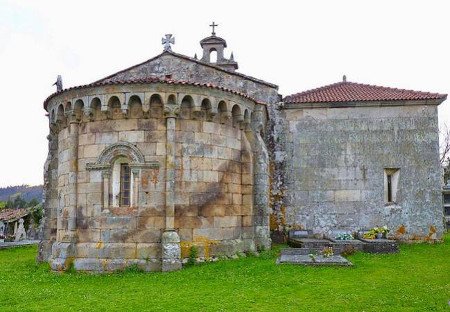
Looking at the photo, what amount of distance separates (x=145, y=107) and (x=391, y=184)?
990cm

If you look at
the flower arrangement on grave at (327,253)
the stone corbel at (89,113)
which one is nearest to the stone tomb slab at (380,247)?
the flower arrangement on grave at (327,253)

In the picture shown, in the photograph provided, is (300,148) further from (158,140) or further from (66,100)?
(66,100)

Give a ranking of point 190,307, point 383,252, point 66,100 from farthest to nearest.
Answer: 1. point 383,252
2. point 66,100
3. point 190,307

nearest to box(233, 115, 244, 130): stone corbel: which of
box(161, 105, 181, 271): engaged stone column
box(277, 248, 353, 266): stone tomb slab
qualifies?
box(161, 105, 181, 271): engaged stone column

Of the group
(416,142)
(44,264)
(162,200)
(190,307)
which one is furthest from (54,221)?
(416,142)

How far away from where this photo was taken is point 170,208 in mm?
12117

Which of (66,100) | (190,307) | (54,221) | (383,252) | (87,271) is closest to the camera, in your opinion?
(190,307)

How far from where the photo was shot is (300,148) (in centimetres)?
1758

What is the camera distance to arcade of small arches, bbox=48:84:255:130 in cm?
1238

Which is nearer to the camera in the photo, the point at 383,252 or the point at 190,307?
the point at 190,307

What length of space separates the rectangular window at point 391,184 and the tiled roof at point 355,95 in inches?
104

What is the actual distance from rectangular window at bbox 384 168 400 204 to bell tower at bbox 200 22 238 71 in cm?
801

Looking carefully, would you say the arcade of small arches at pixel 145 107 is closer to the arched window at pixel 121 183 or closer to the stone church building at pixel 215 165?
the stone church building at pixel 215 165

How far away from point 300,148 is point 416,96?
464 centimetres
